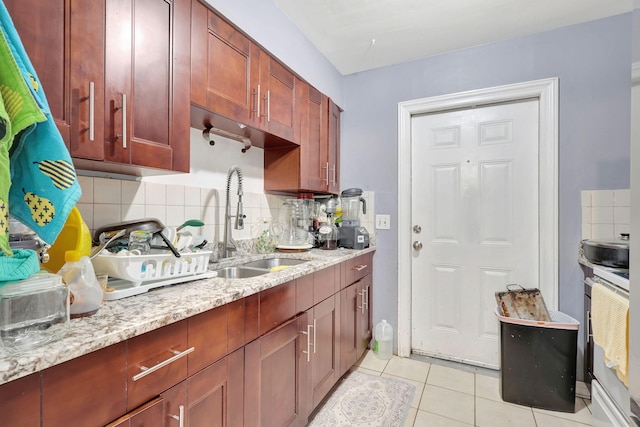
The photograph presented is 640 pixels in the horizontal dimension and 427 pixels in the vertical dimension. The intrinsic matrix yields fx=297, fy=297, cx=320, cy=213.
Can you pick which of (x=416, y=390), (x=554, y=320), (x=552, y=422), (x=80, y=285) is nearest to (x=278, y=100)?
(x=80, y=285)

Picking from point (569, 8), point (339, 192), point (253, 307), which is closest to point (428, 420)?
point (253, 307)

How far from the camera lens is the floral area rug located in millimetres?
1628

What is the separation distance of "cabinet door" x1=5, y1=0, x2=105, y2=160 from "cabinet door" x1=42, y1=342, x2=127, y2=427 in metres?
0.61

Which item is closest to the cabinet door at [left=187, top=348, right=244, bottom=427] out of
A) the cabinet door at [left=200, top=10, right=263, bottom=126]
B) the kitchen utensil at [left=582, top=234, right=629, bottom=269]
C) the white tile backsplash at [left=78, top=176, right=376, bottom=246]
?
the white tile backsplash at [left=78, top=176, right=376, bottom=246]

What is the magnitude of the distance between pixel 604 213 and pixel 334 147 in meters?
1.88

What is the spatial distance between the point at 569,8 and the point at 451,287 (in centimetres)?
196

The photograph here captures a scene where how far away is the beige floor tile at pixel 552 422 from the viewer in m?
1.63

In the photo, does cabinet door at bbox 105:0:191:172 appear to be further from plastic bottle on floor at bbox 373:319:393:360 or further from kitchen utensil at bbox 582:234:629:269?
kitchen utensil at bbox 582:234:629:269

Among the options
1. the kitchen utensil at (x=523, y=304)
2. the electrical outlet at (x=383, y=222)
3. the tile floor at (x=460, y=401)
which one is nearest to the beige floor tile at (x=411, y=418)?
the tile floor at (x=460, y=401)

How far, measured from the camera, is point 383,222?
2494 mm

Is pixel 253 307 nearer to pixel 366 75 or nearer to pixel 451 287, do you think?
pixel 451 287

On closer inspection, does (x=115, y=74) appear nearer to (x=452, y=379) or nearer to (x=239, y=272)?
(x=239, y=272)

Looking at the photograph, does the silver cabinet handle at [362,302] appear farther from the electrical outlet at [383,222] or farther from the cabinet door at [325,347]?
the electrical outlet at [383,222]

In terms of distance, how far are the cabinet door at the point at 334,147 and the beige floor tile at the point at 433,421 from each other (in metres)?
1.62
